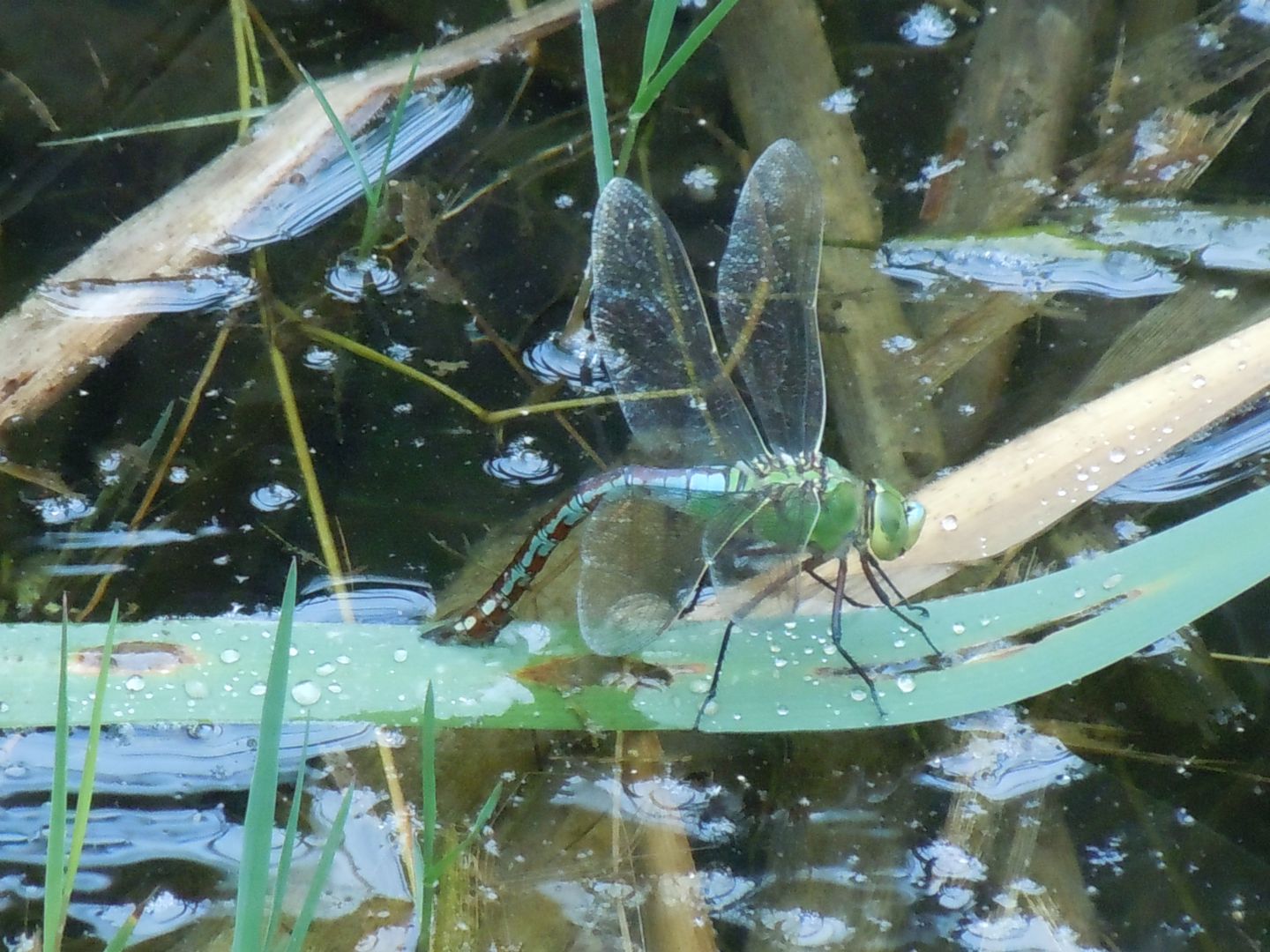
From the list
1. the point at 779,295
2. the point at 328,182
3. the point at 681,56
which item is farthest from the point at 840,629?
the point at 328,182

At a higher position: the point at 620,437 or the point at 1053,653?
the point at 620,437

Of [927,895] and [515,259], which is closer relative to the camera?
[927,895]

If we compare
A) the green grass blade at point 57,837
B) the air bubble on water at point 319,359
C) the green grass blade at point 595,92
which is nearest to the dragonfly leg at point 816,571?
the green grass blade at point 595,92

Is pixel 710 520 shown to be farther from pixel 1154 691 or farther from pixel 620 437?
pixel 1154 691

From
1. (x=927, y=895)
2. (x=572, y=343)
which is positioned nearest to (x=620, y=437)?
(x=572, y=343)

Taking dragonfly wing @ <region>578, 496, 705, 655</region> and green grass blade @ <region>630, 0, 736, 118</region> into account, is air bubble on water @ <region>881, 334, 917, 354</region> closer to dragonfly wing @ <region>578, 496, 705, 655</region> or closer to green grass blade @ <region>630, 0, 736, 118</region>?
dragonfly wing @ <region>578, 496, 705, 655</region>

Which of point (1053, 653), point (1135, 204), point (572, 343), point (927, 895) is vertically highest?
point (1135, 204)

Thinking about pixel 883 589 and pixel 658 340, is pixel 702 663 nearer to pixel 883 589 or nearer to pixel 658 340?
pixel 883 589
